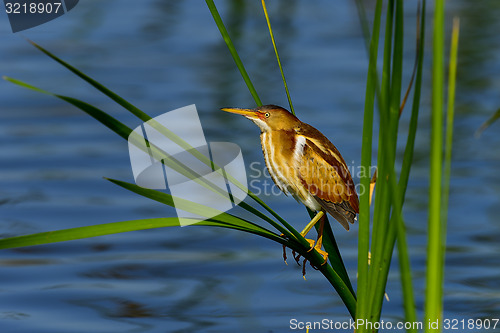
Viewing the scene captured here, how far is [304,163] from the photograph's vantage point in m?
2.79

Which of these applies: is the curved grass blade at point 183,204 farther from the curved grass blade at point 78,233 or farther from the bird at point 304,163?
the bird at point 304,163

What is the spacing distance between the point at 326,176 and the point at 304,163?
9cm

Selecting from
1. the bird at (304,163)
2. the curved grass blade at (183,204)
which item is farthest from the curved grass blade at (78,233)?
the bird at (304,163)

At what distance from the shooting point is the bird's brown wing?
2721 millimetres

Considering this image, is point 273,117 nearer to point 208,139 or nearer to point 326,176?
point 326,176

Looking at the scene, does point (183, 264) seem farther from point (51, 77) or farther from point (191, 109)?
point (51, 77)

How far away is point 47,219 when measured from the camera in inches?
181

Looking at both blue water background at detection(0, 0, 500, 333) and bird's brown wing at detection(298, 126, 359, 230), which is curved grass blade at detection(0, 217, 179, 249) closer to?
bird's brown wing at detection(298, 126, 359, 230)

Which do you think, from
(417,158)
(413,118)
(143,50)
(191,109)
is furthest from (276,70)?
(413,118)

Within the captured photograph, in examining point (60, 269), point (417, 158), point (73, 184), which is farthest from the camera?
point (417, 158)

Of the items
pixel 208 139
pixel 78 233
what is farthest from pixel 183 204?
pixel 208 139

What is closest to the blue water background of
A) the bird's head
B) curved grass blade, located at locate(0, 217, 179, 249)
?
the bird's head

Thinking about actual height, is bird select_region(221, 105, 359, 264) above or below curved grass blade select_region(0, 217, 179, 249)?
above

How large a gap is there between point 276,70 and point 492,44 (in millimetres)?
2378
